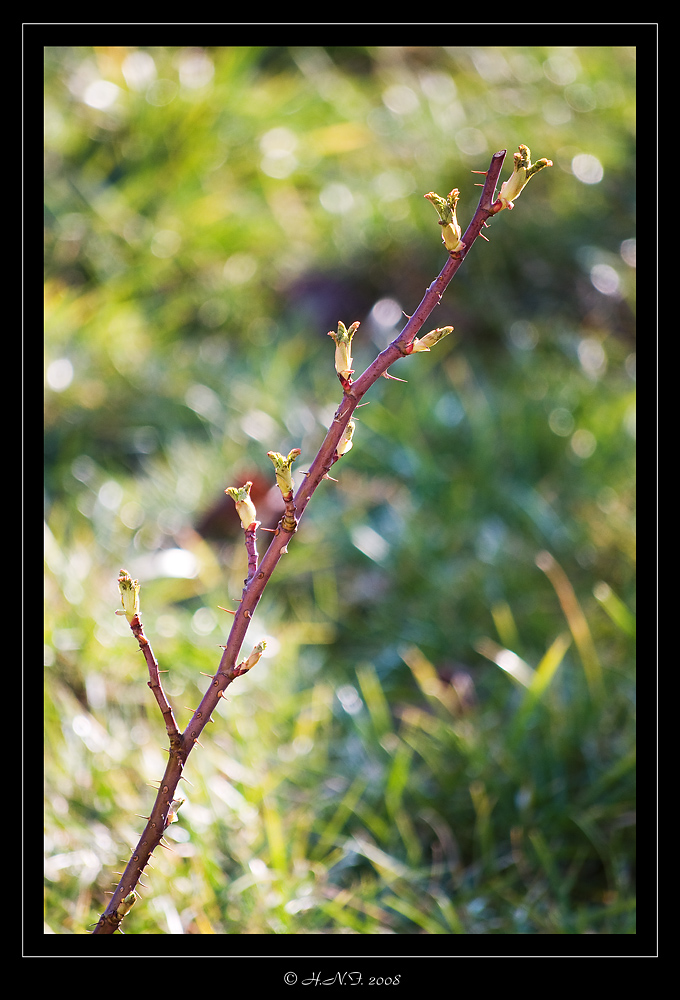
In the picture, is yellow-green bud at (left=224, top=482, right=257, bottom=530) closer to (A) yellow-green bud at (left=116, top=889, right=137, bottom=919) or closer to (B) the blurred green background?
(A) yellow-green bud at (left=116, top=889, right=137, bottom=919)

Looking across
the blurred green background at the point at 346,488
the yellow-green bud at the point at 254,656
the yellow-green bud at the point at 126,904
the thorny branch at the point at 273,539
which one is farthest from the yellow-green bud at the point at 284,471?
the blurred green background at the point at 346,488

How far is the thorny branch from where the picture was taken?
532mm

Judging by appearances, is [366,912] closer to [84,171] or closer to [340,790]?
[340,790]

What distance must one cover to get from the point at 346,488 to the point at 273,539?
123 centimetres

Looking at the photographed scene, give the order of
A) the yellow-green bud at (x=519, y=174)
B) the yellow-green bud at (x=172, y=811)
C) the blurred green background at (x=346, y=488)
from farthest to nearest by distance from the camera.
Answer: the blurred green background at (x=346, y=488) → the yellow-green bud at (x=172, y=811) → the yellow-green bud at (x=519, y=174)

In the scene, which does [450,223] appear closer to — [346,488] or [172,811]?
[172,811]

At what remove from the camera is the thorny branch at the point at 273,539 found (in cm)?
53

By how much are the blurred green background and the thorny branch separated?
15.4 inches

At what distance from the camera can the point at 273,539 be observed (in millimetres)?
564

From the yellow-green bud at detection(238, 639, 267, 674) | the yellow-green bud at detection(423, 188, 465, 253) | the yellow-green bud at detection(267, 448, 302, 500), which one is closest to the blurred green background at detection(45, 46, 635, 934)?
the yellow-green bud at detection(238, 639, 267, 674)

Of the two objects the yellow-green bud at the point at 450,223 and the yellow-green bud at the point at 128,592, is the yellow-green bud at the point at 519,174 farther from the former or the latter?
the yellow-green bud at the point at 128,592

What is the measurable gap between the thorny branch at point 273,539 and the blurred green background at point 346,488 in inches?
15.4

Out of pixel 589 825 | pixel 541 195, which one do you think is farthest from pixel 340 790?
pixel 541 195
